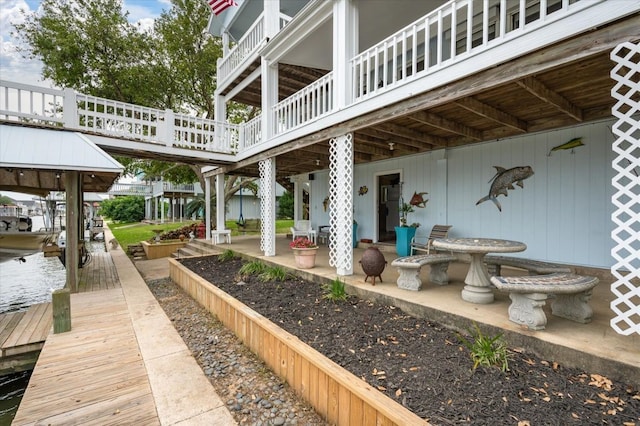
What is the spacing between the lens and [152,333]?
11.9ft

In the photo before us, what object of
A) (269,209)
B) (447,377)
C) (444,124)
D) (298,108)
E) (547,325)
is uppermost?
(298,108)

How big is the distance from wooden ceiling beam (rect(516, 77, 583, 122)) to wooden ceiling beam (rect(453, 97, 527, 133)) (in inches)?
24.3

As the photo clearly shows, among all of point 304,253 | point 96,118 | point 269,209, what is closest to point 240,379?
point 304,253

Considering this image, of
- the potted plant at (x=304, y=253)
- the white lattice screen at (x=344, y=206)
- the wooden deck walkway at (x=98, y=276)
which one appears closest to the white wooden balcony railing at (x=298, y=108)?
the white lattice screen at (x=344, y=206)

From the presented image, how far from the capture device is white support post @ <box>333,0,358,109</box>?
4613mm

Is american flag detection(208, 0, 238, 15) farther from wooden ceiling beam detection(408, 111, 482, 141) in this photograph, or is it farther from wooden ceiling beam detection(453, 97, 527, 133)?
wooden ceiling beam detection(453, 97, 527, 133)

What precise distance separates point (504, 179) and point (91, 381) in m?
6.70

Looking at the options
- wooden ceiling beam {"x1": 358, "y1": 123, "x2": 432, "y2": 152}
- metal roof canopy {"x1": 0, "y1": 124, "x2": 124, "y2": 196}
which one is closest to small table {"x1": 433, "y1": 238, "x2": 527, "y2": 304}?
wooden ceiling beam {"x1": 358, "y1": 123, "x2": 432, "y2": 152}

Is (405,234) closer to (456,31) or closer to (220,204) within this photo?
(456,31)

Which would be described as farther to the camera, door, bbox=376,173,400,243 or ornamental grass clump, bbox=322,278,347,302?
door, bbox=376,173,400,243

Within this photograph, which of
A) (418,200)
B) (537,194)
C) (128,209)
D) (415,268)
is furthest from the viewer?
(128,209)

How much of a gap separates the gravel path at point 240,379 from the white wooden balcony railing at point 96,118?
4885 mm

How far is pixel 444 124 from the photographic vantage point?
15.2ft

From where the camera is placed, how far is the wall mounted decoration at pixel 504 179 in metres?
5.29
